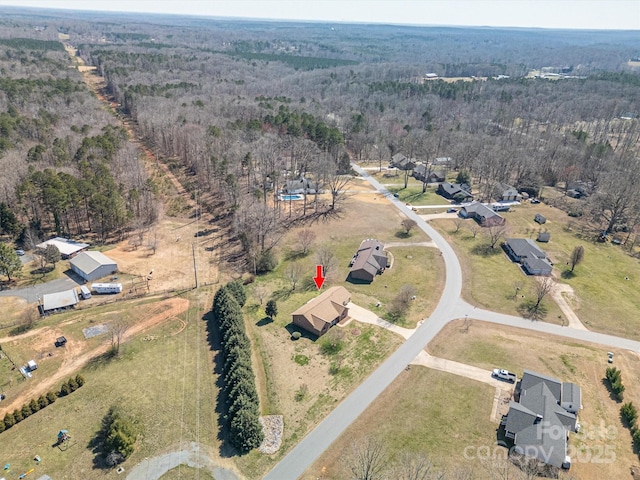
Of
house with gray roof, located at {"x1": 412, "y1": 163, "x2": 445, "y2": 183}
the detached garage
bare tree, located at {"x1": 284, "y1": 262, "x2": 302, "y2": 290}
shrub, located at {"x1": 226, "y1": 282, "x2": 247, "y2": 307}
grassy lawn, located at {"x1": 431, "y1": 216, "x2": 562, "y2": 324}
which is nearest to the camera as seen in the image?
shrub, located at {"x1": 226, "y1": 282, "x2": 247, "y2": 307}

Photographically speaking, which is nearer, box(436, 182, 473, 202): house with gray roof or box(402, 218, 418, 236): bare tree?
box(402, 218, 418, 236): bare tree

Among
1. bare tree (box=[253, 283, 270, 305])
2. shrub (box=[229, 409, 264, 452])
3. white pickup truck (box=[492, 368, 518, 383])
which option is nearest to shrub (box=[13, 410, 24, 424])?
shrub (box=[229, 409, 264, 452])

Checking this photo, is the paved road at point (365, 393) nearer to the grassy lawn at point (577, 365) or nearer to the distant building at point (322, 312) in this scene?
the grassy lawn at point (577, 365)

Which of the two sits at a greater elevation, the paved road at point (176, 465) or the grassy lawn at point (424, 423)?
the grassy lawn at point (424, 423)

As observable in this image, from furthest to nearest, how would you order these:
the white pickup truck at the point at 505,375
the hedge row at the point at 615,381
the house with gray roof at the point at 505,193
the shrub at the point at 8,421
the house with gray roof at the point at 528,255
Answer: the house with gray roof at the point at 505,193 → the house with gray roof at the point at 528,255 → the white pickup truck at the point at 505,375 → the hedge row at the point at 615,381 → the shrub at the point at 8,421

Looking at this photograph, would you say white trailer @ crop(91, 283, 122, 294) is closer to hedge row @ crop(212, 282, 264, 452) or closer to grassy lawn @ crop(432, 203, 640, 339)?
hedge row @ crop(212, 282, 264, 452)

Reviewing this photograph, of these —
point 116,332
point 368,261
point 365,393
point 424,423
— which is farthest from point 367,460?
point 368,261

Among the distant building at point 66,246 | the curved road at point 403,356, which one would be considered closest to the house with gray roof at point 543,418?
the curved road at point 403,356
